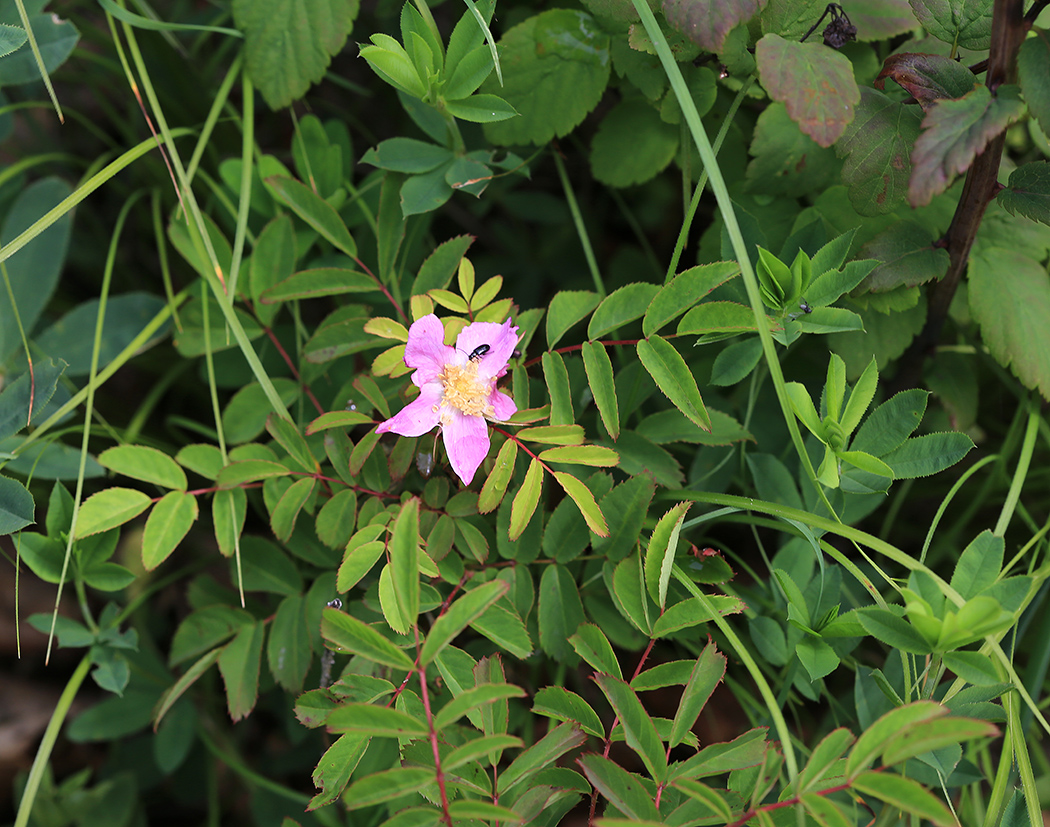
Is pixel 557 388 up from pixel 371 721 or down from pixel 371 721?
up

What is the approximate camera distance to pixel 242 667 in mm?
1085

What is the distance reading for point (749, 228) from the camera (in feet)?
3.47

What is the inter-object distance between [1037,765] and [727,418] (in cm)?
94

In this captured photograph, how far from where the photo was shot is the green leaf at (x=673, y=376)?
2.99 ft

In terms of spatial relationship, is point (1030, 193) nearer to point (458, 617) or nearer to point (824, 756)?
point (824, 756)

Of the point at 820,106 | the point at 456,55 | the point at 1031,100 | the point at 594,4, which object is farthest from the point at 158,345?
the point at 1031,100

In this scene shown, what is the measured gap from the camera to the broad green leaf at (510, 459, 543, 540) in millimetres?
919

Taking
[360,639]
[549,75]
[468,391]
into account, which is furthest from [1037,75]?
[360,639]

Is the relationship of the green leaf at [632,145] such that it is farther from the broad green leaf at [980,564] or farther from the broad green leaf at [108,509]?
the broad green leaf at [108,509]

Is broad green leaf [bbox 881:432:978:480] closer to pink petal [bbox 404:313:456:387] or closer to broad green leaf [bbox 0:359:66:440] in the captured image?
pink petal [bbox 404:313:456:387]

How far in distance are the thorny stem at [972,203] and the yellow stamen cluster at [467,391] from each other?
71cm

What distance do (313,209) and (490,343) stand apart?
429 millimetres

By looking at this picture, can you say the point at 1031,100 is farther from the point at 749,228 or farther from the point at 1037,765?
the point at 1037,765

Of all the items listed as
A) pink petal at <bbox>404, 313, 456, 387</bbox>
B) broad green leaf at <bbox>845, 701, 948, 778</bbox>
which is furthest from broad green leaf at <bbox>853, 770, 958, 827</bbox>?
pink petal at <bbox>404, 313, 456, 387</bbox>
